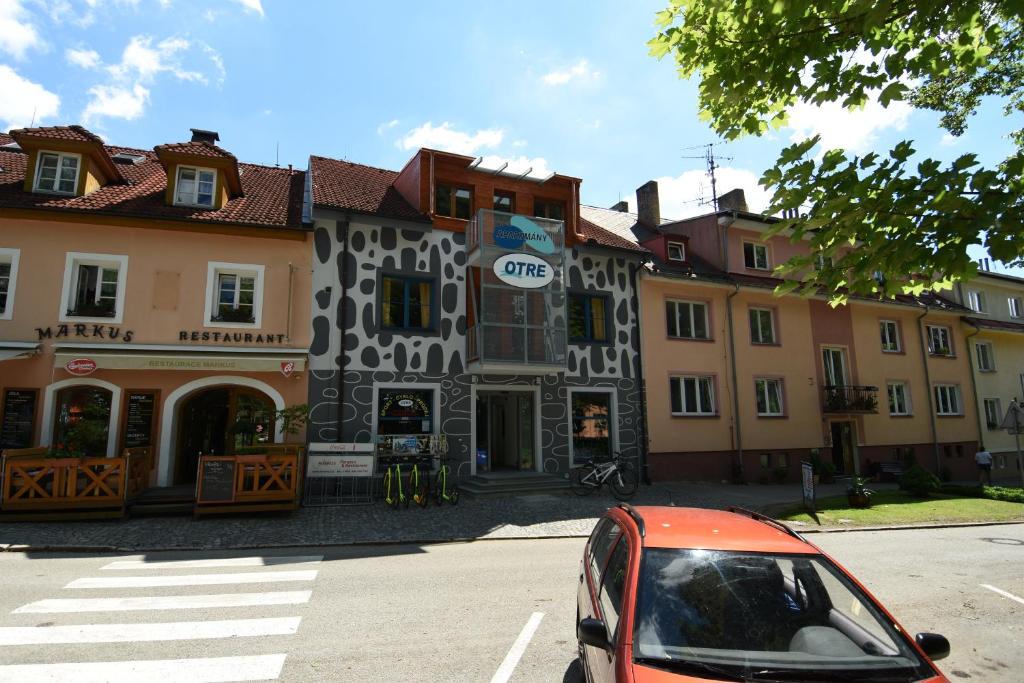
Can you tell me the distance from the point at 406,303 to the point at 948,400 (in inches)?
1019

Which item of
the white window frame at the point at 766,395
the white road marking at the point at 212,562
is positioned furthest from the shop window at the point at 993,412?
the white road marking at the point at 212,562

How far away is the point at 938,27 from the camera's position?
541cm

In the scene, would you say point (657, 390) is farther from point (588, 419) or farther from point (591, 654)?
point (591, 654)

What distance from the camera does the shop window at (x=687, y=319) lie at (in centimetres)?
2120

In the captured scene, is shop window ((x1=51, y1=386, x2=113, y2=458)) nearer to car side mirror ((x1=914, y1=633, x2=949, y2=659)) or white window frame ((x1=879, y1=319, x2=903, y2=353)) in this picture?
car side mirror ((x1=914, y1=633, x2=949, y2=659))

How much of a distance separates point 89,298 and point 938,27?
57.1 ft

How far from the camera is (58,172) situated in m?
15.4

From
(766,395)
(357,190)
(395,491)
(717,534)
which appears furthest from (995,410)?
(717,534)

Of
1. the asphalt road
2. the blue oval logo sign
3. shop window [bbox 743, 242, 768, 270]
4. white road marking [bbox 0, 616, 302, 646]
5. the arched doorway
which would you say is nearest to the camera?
the asphalt road

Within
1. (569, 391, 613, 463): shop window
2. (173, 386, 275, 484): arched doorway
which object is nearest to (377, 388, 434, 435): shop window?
(173, 386, 275, 484): arched doorway

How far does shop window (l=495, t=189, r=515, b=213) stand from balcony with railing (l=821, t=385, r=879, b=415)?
576 inches

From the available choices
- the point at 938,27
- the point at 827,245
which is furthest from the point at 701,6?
the point at 827,245

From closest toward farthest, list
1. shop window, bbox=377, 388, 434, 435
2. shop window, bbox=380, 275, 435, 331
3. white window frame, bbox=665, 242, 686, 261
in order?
shop window, bbox=377, 388, 434, 435 → shop window, bbox=380, 275, 435, 331 → white window frame, bbox=665, 242, 686, 261

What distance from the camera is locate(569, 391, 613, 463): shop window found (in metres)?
18.8
